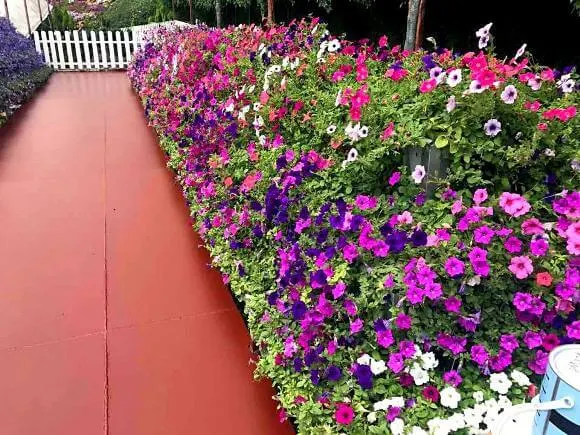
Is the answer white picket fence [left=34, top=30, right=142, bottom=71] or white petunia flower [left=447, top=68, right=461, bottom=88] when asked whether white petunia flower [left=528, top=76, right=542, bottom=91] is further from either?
white picket fence [left=34, top=30, right=142, bottom=71]

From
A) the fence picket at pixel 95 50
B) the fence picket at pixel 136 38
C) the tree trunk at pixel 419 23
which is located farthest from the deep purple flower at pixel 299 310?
the fence picket at pixel 95 50

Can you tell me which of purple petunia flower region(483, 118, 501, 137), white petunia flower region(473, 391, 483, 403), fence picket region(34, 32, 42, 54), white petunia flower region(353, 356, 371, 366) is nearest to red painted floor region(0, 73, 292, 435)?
white petunia flower region(353, 356, 371, 366)

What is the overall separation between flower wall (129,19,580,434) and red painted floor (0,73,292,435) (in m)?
0.26

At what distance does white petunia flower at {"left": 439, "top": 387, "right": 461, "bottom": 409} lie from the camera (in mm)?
1465

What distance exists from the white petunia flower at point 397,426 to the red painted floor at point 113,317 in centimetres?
56

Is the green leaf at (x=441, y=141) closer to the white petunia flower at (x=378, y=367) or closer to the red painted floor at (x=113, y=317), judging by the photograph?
the white petunia flower at (x=378, y=367)

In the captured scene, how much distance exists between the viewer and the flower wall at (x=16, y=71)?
6.28 meters

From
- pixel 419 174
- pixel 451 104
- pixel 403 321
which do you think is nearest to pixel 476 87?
pixel 451 104

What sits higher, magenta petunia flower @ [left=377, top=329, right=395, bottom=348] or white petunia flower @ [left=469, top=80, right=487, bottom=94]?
white petunia flower @ [left=469, top=80, right=487, bottom=94]

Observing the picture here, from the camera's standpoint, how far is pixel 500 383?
149 centimetres

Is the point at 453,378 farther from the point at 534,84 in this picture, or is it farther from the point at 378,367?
the point at 534,84

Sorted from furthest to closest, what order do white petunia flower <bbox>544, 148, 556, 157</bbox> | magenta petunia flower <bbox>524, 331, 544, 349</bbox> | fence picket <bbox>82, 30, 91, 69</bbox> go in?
fence picket <bbox>82, 30, 91, 69</bbox> → white petunia flower <bbox>544, 148, 556, 157</bbox> → magenta petunia flower <bbox>524, 331, 544, 349</bbox>

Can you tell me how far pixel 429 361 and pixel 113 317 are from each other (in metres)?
1.55

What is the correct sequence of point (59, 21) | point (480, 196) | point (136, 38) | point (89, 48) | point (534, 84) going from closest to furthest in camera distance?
point (480, 196) → point (534, 84) → point (136, 38) → point (89, 48) → point (59, 21)
